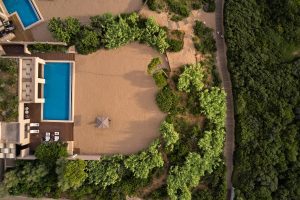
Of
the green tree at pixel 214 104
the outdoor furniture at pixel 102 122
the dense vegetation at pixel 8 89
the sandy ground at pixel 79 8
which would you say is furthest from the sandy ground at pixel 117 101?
the dense vegetation at pixel 8 89

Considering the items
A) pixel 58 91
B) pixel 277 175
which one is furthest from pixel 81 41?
pixel 277 175

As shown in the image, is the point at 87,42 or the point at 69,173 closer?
the point at 69,173

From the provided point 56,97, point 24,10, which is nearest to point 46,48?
point 24,10

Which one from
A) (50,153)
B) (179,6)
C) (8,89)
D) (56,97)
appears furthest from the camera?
(179,6)

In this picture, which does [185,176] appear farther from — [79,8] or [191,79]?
[79,8]

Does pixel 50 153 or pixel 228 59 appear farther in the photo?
pixel 228 59

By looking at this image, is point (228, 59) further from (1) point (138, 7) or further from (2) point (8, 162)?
(2) point (8, 162)
